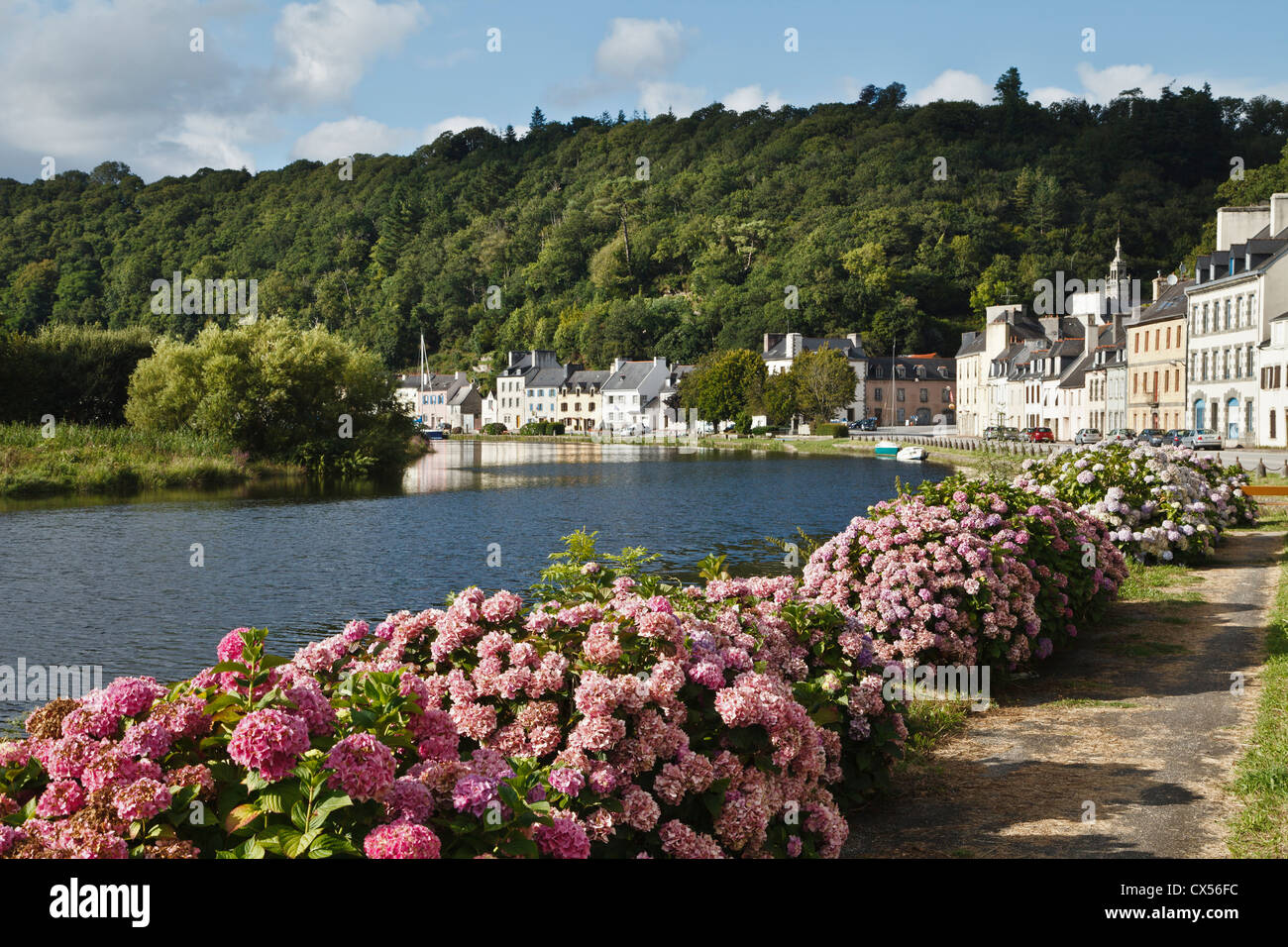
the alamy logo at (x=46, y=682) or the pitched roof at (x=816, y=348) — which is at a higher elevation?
the pitched roof at (x=816, y=348)

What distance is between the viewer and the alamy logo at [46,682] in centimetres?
1445

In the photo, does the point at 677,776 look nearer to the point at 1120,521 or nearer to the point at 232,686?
the point at 232,686

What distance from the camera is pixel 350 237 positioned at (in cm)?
18888

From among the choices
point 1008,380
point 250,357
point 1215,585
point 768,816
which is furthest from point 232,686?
point 1008,380

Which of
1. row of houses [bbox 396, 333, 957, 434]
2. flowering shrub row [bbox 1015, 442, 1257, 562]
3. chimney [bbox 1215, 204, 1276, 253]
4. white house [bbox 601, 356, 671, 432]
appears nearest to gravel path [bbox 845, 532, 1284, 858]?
flowering shrub row [bbox 1015, 442, 1257, 562]

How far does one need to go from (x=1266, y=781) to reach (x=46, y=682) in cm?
1448

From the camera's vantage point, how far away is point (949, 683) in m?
10.3

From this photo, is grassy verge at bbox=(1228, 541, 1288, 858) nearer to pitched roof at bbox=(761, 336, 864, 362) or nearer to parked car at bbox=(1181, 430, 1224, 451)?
parked car at bbox=(1181, 430, 1224, 451)

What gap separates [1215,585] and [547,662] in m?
14.0

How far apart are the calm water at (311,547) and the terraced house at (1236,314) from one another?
21.5 m

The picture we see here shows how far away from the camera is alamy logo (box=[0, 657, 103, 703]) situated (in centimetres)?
1445

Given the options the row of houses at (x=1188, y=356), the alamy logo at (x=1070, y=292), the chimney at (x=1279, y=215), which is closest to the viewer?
the row of houses at (x=1188, y=356)

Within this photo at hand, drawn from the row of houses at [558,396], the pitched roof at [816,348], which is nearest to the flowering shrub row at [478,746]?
the row of houses at [558,396]

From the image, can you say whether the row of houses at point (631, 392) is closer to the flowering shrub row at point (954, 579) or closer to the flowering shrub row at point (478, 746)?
the flowering shrub row at point (954, 579)
